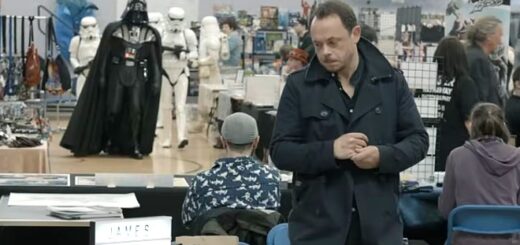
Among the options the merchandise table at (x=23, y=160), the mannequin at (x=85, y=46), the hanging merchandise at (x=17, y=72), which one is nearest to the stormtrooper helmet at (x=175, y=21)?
the mannequin at (x=85, y=46)

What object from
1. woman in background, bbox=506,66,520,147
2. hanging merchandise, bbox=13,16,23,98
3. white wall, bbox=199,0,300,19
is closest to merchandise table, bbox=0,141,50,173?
woman in background, bbox=506,66,520,147

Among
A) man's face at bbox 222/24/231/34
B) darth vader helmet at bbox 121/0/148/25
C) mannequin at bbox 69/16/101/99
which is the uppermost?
darth vader helmet at bbox 121/0/148/25

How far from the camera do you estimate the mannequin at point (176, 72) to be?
12.5 m

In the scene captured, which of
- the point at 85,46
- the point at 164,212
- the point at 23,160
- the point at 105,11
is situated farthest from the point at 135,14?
the point at 164,212

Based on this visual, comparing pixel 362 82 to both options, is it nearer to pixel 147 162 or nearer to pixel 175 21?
pixel 147 162

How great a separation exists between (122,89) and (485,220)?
7.03 meters

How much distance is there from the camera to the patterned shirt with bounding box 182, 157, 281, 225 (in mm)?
4195

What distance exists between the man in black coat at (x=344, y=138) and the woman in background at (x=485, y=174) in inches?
78.0

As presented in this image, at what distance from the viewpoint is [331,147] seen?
2820 mm

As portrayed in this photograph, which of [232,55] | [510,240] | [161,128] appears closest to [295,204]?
[510,240]

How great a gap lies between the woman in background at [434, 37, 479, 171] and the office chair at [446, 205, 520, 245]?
4.92 ft

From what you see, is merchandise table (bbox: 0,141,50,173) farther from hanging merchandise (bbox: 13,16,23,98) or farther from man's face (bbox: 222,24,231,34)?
man's face (bbox: 222,24,231,34)

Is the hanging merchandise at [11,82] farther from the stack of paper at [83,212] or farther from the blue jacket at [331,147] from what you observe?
the blue jacket at [331,147]

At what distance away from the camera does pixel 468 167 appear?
4.89 meters
